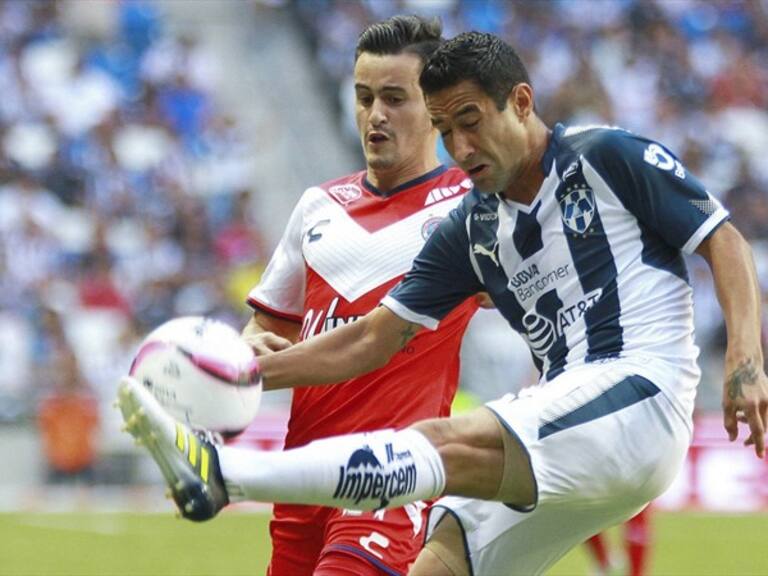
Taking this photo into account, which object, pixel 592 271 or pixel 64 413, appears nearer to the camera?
pixel 592 271

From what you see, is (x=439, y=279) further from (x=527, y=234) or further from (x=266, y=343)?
(x=266, y=343)

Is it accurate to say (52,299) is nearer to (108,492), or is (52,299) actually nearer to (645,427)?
(108,492)

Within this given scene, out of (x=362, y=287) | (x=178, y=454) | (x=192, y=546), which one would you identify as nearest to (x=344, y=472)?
(x=178, y=454)

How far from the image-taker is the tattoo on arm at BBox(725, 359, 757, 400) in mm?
5148

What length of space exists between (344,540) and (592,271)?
54.0 inches

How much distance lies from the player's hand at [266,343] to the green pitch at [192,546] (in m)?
5.44

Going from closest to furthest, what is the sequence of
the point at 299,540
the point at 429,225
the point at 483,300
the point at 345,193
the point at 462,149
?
the point at 462,149, the point at 299,540, the point at 483,300, the point at 429,225, the point at 345,193

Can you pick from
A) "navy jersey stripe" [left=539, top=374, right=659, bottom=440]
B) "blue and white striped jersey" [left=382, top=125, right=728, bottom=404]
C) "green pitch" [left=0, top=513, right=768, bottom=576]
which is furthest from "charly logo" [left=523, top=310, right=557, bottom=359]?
"green pitch" [left=0, top=513, right=768, bottom=576]

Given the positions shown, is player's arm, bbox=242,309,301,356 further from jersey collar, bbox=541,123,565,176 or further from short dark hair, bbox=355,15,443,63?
jersey collar, bbox=541,123,565,176

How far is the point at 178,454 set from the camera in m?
4.70

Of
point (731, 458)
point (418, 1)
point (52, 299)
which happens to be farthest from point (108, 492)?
point (418, 1)

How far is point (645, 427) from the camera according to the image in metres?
5.25

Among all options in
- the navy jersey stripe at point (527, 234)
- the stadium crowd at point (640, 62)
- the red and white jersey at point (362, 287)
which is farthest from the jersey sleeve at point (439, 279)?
the stadium crowd at point (640, 62)

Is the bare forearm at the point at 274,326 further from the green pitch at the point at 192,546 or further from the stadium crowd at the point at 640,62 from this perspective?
the stadium crowd at the point at 640,62
